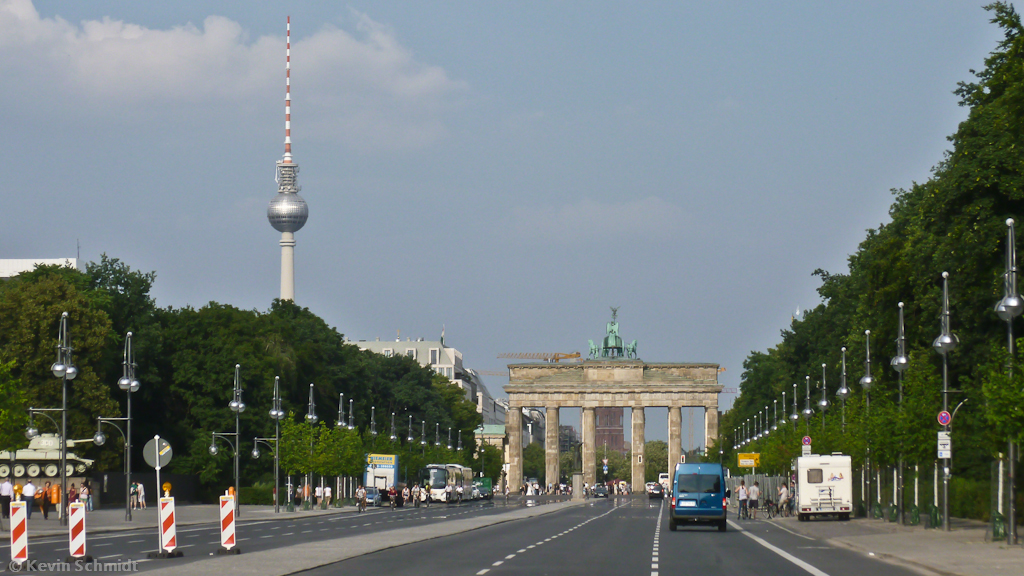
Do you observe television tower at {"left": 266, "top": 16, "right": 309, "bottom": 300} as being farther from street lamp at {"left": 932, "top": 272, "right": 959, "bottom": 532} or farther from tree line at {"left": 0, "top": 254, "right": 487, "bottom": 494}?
street lamp at {"left": 932, "top": 272, "right": 959, "bottom": 532}

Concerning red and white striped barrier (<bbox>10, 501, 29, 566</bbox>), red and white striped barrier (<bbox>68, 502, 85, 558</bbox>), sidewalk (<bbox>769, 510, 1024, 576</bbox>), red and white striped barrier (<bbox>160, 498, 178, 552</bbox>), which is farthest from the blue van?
red and white striped barrier (<bbox>10, 501, 29, 566</bbox>)

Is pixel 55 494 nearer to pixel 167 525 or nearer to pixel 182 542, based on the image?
pixel 182 542

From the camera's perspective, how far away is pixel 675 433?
154875 millimetres

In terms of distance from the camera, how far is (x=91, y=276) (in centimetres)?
8488

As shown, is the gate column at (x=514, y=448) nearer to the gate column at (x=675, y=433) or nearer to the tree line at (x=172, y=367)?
the gate column at (x=675, y=433)

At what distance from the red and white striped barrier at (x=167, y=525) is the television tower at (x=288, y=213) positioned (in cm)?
12991

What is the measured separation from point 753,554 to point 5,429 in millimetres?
24094

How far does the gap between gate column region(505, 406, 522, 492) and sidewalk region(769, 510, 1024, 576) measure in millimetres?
109389

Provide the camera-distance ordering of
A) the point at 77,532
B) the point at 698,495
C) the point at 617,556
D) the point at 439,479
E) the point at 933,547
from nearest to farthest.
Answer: the point at 77,532 < the point at 617,556 < the point at 933,547 < the point at 698,495 < the point at 439,479

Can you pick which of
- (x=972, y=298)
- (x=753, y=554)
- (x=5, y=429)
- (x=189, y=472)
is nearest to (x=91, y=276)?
(x=189, y=472)

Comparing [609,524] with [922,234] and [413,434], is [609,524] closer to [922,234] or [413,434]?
[922,234]

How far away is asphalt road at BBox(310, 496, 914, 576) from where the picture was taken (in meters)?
24.9

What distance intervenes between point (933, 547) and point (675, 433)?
12318cm

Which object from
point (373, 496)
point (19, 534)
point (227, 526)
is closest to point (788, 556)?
point (227, 526)
